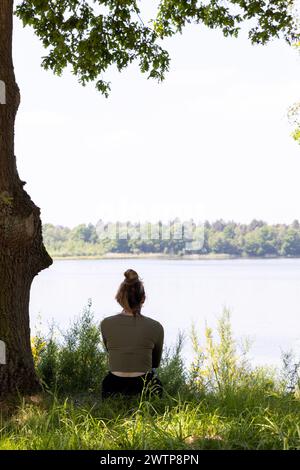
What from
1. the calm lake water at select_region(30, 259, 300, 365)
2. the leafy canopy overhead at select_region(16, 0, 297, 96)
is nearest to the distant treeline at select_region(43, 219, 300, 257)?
the calm lake water at select_region(30, 259, 300, 365)

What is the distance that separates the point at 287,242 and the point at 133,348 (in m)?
40.8

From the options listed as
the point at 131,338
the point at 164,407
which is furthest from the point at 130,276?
the point at 164,407

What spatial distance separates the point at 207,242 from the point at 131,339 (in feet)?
122

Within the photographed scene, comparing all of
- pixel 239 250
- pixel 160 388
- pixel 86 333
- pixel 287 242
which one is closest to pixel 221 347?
pixel 86 333

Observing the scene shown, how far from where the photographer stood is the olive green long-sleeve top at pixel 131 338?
6.94 m

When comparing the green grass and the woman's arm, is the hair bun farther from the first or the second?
the green grass

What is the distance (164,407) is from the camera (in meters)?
6.50

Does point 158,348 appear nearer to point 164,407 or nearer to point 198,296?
point 164,407

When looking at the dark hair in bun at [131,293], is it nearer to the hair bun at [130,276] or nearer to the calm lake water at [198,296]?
the hair bun at [130,276]

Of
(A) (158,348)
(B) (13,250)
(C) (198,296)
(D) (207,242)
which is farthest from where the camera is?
(C) (198,296)

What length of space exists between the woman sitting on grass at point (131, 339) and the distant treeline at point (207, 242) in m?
23.7
